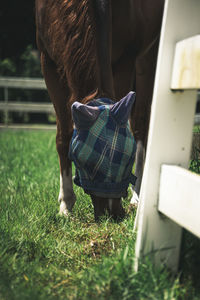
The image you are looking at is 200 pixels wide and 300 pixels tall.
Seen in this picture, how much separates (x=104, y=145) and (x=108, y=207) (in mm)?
422

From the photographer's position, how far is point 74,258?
1.73m

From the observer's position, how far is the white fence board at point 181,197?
1.17 meters

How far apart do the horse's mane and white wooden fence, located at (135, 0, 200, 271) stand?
0.78m

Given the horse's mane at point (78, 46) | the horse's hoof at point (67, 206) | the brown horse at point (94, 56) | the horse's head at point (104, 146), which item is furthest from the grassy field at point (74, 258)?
the horse's mane at point (78, 46)

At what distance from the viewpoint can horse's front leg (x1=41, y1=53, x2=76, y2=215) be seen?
2.67 meters

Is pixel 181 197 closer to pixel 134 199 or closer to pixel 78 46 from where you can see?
pixel 78 46

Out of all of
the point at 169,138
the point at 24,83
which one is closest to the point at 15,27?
the point at 24,83

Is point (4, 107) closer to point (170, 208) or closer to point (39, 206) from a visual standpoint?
point (39, 206)

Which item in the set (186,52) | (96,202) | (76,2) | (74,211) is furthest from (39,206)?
(186,52)

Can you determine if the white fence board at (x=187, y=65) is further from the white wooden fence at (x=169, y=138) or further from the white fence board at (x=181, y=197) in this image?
the white fence board at (x=181, y=197)

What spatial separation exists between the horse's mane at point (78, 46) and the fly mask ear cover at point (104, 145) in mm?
282

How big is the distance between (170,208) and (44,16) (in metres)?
1.87

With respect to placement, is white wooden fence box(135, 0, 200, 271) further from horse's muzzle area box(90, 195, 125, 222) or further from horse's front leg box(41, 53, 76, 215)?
horse's front leg box(41, 53, 76, 215)

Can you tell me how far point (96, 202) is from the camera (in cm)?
205
